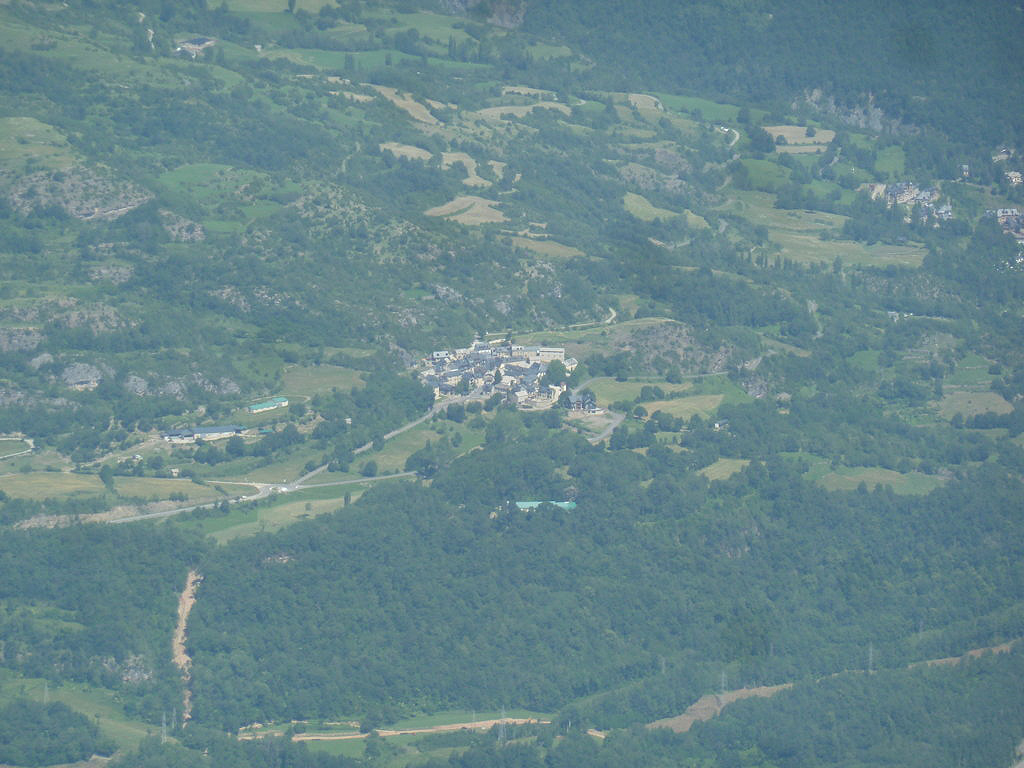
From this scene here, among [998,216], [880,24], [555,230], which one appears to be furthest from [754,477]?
[880,24]

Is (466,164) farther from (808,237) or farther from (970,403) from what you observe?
(970,403)

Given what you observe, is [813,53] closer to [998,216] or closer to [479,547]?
[998,216]

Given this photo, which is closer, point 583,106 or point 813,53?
point 583,106

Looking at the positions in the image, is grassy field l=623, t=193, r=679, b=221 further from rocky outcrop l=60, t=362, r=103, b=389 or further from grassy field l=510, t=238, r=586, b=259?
rocky outcrop l=60, t=362, r=103, b=389

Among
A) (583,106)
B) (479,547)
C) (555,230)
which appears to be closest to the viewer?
(479,547)

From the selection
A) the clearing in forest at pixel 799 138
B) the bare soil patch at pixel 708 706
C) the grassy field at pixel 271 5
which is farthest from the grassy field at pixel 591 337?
the grassy field at pixel 271 5

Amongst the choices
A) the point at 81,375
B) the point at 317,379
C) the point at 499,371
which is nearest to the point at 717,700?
the point at 499,371

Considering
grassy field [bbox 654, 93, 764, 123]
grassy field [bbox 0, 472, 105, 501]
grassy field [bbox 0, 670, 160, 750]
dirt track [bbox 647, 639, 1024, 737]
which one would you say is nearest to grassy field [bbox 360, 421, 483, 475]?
grassy field [bbox 0, 472, 105, 501]

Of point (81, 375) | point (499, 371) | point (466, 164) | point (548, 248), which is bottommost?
point (466, 164)
